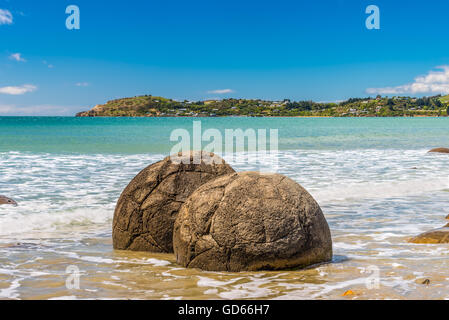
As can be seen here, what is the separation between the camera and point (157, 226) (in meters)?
7.17

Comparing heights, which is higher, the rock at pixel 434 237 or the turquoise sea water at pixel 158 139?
the turquoise sea water at pixel 158 139

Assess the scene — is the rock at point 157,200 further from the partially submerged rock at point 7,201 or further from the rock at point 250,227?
the partially submerged rock at point 7,201

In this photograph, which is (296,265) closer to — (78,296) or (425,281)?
(425,281)

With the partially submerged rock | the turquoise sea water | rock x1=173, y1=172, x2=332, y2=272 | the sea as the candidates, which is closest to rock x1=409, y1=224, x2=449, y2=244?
the sea

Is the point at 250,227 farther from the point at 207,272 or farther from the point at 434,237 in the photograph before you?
the point at 434,237

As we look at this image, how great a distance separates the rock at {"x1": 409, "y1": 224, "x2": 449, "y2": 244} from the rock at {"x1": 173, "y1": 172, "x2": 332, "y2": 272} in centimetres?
218

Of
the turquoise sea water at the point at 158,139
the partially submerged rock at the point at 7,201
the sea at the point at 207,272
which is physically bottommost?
the sea at the point at 207,272

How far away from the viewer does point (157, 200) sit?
23.4 ft

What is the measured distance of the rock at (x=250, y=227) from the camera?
19.3ft

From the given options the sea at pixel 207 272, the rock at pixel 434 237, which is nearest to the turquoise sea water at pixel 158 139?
the sea at pixel 207 272

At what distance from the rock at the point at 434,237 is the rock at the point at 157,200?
3.14 m

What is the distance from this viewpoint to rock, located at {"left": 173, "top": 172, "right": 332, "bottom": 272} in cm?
589

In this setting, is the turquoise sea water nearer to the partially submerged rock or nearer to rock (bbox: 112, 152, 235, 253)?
the partially submerged rock

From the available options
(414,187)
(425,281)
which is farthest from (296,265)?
(414,187)
